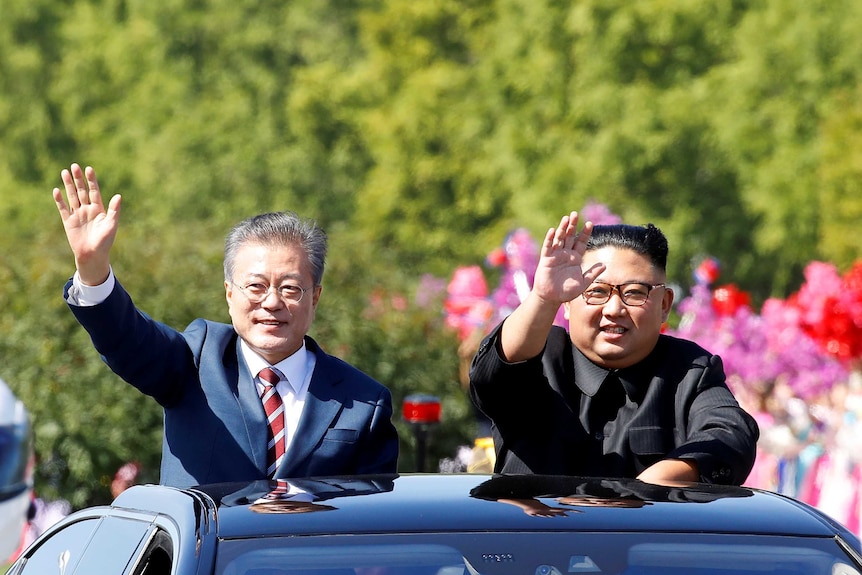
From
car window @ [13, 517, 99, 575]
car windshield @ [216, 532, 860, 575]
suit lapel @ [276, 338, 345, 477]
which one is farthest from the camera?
suit lapel @ [276, 338, 345, 477]

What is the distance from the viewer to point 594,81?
3672 centimetres

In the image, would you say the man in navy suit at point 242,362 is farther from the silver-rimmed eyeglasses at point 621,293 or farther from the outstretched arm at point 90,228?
the silver-rimmed eyeglasses at point 621,293

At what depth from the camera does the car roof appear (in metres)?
3.21

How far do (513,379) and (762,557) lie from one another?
1.26m

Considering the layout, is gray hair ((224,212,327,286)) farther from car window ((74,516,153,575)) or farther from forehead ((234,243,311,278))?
car window ((74,516,153,575))

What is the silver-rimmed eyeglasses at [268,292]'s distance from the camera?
477 cm

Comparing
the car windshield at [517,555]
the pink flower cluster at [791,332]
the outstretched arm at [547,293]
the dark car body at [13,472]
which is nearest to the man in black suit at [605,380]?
the outstretched arm at [547,293]

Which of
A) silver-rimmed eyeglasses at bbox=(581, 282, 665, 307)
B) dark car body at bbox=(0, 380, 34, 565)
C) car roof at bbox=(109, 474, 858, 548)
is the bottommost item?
dark car body at bbox=(0, 380, 34, 565)

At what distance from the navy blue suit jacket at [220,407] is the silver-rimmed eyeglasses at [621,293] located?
69cm

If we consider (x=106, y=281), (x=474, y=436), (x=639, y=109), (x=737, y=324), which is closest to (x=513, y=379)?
(x=106, y=281)

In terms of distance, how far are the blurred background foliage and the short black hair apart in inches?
1018

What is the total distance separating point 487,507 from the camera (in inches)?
130

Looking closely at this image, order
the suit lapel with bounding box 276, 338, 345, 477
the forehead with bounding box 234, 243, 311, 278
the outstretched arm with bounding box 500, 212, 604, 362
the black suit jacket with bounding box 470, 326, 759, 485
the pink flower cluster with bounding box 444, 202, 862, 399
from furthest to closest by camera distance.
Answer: the pink flower cluster with bounding box 444, 202, 862, 399 → the forehead with bounding box 234, 243, 311, 278 → the suit lapel with bounding box 276, 338, 345, 477 → the black suit jacket with bounding box 470, 326, 759, 485 → the outstretched arm with bounding box 500, 212, 604, 362

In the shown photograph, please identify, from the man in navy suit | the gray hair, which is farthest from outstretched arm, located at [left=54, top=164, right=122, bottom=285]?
the gray hair
